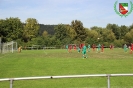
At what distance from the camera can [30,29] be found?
418ft

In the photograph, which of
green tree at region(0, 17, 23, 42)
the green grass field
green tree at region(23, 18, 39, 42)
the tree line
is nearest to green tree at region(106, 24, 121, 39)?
the tree line

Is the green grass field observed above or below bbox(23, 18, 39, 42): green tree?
below

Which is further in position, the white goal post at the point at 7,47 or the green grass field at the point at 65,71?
the white goal post at the point at 7,47

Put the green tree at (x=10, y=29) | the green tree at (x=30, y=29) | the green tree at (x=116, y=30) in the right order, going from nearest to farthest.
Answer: the green tree at (x=10, y=29), the green tree at (x=30, y=29), the green tree at (x=116, y=30)

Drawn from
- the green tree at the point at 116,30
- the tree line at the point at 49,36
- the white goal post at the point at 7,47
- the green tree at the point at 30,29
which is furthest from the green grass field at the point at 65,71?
the green tree at the point at 116,30

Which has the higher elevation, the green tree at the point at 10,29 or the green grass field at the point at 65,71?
the green tree at the point at 10,29

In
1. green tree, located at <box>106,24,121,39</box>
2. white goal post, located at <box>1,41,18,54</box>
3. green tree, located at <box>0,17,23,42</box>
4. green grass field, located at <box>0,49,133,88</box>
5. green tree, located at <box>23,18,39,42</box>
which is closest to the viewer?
green grass field, located at <box>0,49,133,88</box>

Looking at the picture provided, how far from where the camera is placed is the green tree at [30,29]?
125062mm

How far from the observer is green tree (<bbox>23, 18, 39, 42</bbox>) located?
125 m

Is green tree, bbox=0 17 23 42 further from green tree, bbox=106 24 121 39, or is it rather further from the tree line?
green tree, bbox=106 24 121 39

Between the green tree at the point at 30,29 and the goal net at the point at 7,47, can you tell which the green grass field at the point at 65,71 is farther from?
the green tree at the point at 30,29

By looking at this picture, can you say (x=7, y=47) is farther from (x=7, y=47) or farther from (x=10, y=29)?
(x=10, y=29)

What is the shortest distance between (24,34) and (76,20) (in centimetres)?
3070

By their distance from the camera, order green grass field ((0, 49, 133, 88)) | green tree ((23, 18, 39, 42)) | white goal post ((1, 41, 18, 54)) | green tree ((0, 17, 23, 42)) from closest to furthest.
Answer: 1. green grass field ((0, 49, 133, 88))
2. white goal post ((1, 41, 18, 54))
3. green tree ((0, 17, 23, 42))
4. green tree ((23, 18, 39, 42))
